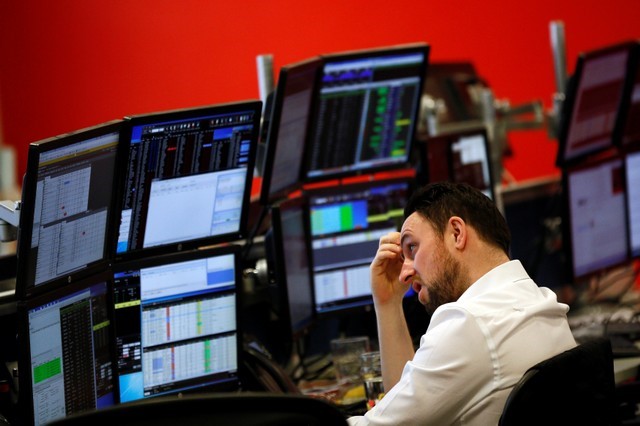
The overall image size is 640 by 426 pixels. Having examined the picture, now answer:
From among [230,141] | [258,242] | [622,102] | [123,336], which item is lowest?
[123,336]

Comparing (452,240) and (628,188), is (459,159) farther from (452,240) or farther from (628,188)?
(452,240)

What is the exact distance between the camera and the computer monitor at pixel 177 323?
95.3 inches

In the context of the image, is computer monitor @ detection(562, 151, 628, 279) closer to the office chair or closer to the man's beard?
the man's beard

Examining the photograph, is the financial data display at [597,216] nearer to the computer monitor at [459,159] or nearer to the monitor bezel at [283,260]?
the computer monitor at [459,159]

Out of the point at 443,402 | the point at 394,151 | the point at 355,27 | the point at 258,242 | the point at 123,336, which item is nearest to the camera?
the point at 443,402

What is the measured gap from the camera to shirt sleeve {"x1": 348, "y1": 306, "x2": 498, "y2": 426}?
6.43ft

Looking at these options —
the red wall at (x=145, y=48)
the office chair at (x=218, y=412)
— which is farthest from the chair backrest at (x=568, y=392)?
the red wall at (x=145, y=48)

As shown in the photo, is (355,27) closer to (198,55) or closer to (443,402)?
(198,55)

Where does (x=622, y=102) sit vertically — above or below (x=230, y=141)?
above

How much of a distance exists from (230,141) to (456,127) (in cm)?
179

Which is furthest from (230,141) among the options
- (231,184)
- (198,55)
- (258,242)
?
(198,55)

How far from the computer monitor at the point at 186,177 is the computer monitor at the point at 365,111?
46 centimetres

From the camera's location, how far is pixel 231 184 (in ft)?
8.60

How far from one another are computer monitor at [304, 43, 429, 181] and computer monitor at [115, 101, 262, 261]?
459 millimetres
